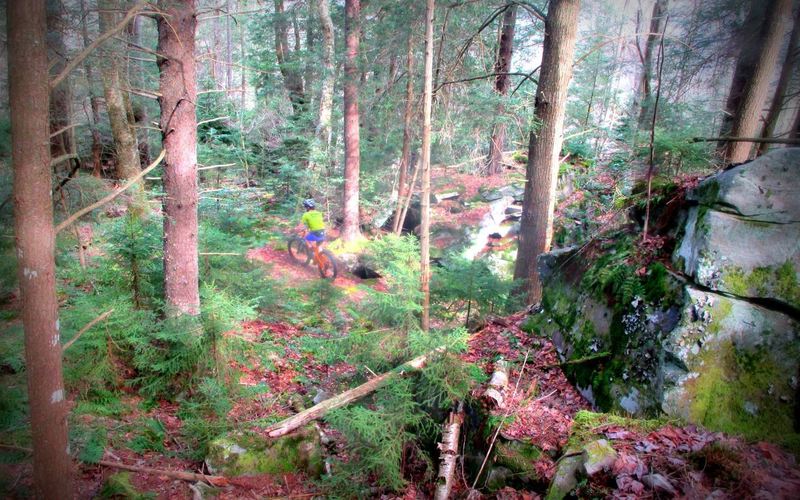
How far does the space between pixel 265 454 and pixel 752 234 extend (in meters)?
5.87

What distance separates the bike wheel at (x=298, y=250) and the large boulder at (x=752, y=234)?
10.3 m

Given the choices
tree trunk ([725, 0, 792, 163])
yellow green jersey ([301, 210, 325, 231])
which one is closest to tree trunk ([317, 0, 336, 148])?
yellow green jersey ([301, 210, 325, 231])

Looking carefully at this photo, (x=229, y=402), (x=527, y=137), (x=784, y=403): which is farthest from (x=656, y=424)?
(x=527, y=137)

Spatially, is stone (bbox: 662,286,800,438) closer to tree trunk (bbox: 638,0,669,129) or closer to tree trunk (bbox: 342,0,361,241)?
tree trunk (bbox: 638,0,669,129)

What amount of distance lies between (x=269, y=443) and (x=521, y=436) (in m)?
3.10

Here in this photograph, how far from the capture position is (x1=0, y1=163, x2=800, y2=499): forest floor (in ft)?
9.86

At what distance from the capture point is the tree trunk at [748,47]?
7891 mm

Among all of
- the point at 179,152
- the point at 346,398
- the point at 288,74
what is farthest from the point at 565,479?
the point at 288,74

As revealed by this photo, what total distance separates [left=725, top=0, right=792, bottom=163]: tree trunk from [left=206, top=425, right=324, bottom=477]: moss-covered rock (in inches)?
344

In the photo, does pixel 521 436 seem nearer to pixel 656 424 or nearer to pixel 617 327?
pixel 656 424

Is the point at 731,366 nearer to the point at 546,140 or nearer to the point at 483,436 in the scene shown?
the point at 483,436

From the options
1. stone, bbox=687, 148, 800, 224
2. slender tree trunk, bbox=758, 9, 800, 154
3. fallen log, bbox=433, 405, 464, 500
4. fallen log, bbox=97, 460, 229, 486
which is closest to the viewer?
stone, bbox=687, 148, 800, 224

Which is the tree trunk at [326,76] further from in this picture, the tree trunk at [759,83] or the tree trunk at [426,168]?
the tree trunk at [759,83]

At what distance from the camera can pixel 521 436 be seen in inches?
159
